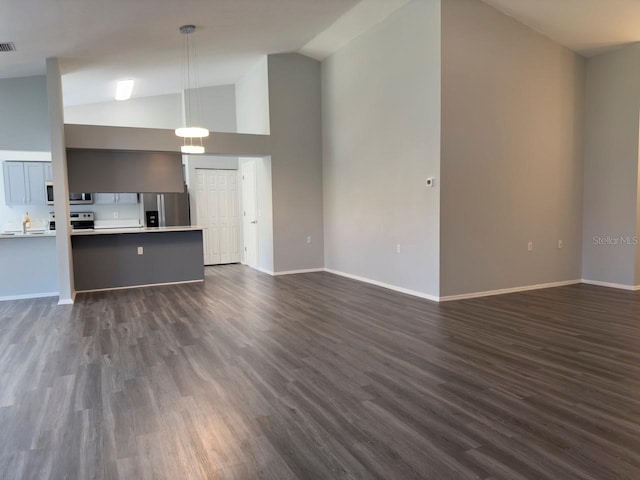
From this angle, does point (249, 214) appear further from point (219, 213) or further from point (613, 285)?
point (613, 285)

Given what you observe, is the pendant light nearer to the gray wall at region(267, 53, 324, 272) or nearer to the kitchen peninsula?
the gray wall at region(267, 53, 324, 272)

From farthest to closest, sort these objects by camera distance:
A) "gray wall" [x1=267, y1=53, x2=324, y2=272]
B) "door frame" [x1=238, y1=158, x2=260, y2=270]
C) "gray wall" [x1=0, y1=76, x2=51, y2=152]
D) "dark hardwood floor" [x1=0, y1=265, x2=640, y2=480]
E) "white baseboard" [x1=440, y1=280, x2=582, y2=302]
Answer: "door frame" [x1=238, y1=158, x2=260, y2=270], "gray wall" [x1=267, y1=53, x2=324, y2=272], "gray wall" [x1=0, y1=76, x2=51, y2=152], "white baseboard" [x1=440, y1=280, x2=582, y2=302], "dark hardwood floor" [x1=0, y1=265, x2=640, y2=480]

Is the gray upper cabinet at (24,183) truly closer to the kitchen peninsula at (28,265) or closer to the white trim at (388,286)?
the kitchen peninsula at (28,265)

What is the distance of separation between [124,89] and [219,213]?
118 inches

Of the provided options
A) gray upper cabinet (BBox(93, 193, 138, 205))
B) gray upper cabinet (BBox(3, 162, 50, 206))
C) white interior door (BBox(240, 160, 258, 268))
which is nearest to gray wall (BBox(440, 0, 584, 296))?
white interior door (BBox(240, 160, 258, 268))

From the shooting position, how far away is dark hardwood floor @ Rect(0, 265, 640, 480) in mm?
2029

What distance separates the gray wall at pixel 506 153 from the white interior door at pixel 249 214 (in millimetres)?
4316

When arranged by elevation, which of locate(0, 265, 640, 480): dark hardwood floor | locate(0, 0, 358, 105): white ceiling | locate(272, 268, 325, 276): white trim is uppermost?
locate(0, 0, 358, 105): white ceiling

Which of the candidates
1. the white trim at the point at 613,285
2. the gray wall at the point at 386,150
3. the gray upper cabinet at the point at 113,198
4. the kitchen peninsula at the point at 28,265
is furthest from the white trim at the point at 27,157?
the white trim at the point at 613,285

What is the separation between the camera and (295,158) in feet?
25.2

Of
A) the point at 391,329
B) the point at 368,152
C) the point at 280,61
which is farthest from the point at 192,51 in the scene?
the point at 391,329

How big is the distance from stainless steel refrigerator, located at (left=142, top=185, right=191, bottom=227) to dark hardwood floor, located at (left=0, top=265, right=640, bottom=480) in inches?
142

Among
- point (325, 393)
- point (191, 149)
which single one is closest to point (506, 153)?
point (325, 393)

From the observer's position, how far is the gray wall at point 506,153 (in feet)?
17.1
